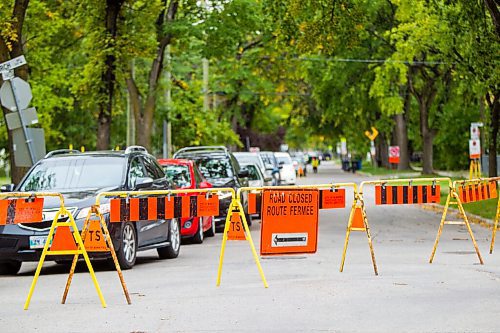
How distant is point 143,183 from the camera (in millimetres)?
16125

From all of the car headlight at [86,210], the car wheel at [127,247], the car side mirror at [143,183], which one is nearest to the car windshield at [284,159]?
the car side mirror at [143,183]

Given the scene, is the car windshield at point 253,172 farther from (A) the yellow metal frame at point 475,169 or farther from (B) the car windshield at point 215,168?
(A) the yellow metal frame at point 475,169

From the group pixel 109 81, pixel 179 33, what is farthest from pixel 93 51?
pixel 179 33

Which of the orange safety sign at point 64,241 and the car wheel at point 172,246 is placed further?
the car wheel at point 172,246

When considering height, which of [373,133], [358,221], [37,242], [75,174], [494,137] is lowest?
[37,242]

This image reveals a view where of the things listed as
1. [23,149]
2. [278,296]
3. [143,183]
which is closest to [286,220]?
[278,296]

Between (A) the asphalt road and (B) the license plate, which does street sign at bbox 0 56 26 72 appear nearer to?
(A) the asphalt road

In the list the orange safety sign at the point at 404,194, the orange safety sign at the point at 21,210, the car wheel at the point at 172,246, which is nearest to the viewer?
the orange safety sign at the point at 21,210

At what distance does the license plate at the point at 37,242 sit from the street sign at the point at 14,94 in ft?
23.9

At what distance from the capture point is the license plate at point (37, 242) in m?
14.3

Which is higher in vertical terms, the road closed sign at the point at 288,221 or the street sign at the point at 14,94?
the street sign at the point at 14,94

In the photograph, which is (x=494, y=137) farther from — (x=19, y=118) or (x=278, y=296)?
(x=278, y=296)

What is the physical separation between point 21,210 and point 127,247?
328 centimetres

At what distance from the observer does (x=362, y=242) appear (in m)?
20.0
